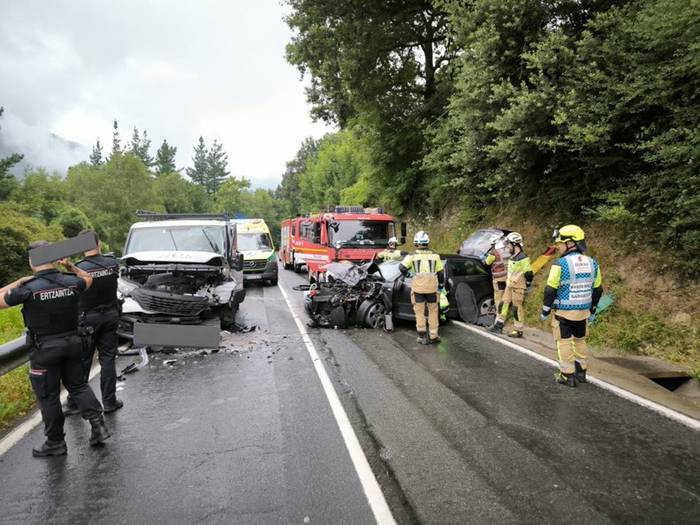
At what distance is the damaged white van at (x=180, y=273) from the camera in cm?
710

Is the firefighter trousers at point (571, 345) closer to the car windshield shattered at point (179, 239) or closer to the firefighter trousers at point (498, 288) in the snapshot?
the firefighter trousers at point (498, 288)

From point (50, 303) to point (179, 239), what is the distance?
222 inches

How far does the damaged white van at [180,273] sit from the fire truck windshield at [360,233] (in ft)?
11.4

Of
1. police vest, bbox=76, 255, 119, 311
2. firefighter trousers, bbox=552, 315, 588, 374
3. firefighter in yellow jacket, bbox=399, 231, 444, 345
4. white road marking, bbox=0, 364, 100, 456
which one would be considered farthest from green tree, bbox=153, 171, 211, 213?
firefighter trousers, bbox=552, 315, 588, 374

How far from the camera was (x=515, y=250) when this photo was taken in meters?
8.12

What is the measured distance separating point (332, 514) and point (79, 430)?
286 cm

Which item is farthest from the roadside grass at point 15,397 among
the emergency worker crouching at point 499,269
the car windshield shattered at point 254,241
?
the car windshield shattered at point 254,241

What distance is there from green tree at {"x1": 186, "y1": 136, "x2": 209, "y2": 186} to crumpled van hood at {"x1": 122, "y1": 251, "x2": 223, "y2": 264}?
10852cm

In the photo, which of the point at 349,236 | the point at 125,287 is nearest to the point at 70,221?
the point at 349,236

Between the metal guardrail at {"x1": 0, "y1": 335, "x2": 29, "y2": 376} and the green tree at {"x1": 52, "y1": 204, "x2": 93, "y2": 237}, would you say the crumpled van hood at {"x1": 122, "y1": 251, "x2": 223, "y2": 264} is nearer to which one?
the metal guardrail at {"x1": 0, "y1": 335, "x2": 29, "y2": 376}

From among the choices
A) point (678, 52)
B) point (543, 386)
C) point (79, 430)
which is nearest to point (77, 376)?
point (79, 430)

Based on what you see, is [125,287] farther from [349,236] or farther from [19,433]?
[349,236]

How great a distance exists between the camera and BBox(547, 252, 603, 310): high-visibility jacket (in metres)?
5.51

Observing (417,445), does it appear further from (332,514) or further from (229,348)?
(229,348)
